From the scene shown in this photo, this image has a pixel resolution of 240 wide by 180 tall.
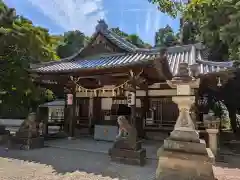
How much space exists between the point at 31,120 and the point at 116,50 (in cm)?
615

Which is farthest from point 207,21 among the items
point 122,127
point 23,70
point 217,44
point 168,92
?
point 23,70

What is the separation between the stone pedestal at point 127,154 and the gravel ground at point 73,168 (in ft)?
0.82

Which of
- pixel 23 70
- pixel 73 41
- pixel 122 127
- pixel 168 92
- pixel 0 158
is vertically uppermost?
pixel 73 41

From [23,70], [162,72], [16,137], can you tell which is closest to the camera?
[162,72]

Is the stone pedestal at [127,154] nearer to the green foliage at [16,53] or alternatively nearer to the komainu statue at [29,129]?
the komainu statue at [29,129]

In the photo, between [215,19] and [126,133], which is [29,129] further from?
[215,19]

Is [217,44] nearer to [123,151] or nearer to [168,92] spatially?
[168,92]

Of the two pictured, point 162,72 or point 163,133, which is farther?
point 163,133

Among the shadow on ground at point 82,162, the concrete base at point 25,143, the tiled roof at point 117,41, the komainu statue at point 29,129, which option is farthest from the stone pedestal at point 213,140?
the komainu statue at point 29,129

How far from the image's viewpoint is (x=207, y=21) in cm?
1170

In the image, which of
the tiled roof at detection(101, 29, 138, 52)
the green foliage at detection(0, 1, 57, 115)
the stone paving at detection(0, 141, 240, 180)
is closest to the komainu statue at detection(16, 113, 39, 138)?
the stone paving at detection(0, 141, 240, 180)

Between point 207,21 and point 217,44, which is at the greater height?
point 207,21

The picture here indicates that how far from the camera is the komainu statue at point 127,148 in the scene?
6.99 metres

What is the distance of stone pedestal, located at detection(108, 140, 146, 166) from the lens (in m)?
6.96
